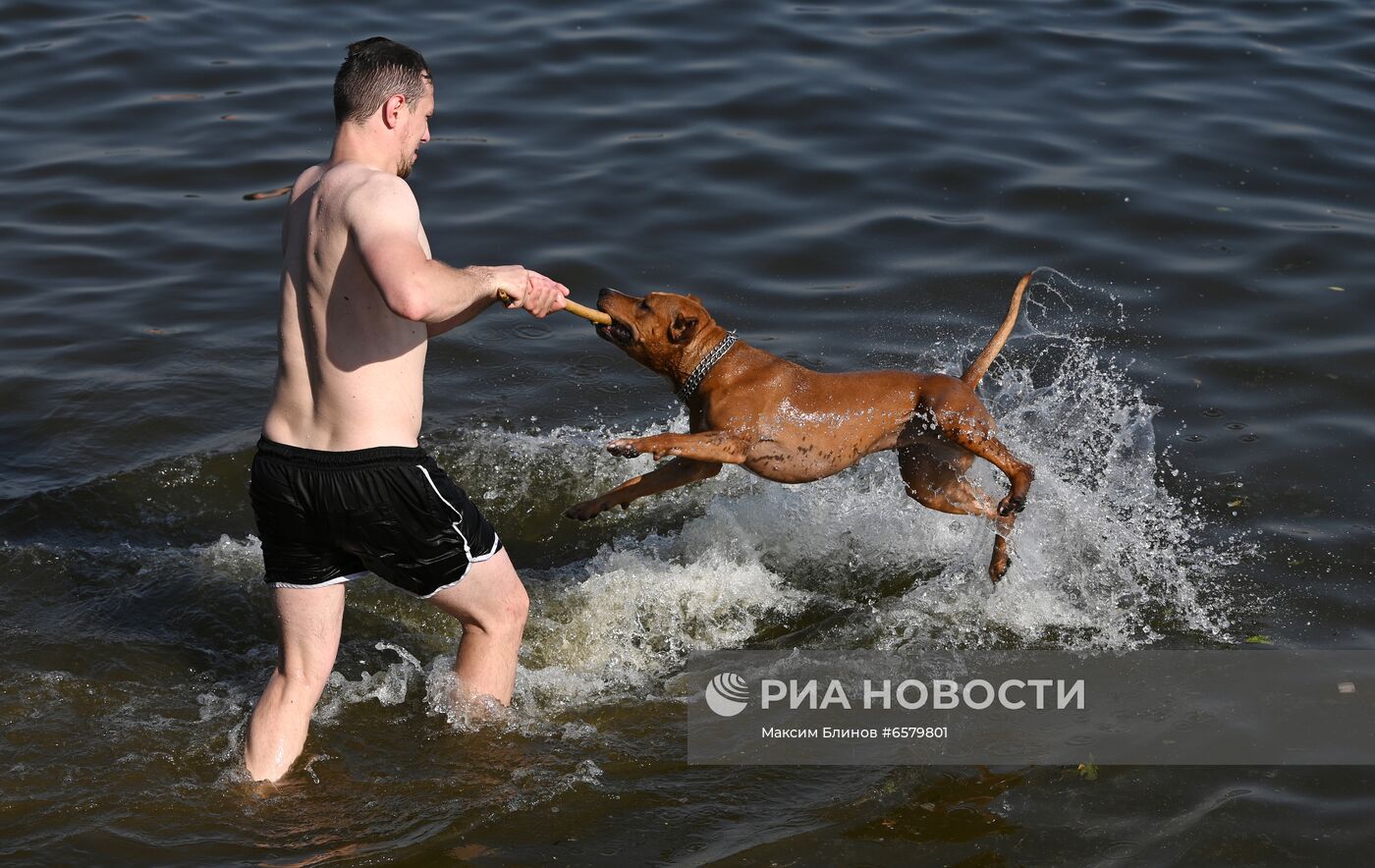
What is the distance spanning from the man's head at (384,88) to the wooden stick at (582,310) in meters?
0.59

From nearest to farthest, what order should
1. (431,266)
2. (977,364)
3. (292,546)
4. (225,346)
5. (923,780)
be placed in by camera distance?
1. (431,266)
2. (292,546)
3. (923,780)
4. (977,364)
5. (225,346)

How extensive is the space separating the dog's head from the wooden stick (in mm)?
81

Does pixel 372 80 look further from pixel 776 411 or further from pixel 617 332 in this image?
pixel 776 411

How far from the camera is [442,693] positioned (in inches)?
217

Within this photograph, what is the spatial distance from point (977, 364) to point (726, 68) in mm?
7406

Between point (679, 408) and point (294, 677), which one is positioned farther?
point (679, 408)

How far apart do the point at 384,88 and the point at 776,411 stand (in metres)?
2.13

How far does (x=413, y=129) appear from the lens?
186 inches

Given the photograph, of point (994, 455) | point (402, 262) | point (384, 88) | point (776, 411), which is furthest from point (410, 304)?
Result: point (994, 455)

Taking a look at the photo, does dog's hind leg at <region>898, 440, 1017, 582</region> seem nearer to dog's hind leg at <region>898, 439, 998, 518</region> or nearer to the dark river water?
dog's hind leg at <region>898, 439, 998, 518</region>

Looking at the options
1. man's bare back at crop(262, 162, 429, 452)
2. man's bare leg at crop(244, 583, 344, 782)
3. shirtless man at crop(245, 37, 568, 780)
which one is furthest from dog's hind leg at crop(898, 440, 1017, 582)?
man's bare leg at crop(244, 583, 344, 782)

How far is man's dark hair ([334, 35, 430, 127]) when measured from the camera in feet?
15.0

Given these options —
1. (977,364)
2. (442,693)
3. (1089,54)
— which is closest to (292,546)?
(442,693)

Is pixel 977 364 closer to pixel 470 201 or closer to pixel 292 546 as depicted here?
pixel 292 546
